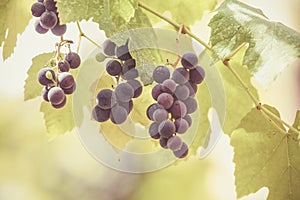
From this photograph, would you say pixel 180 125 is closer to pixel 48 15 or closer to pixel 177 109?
pixel 177 109

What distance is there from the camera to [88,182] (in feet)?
5.81

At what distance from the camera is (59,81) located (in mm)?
528

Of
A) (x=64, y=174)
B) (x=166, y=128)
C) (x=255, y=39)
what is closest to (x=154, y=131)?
(x=166, y=128)

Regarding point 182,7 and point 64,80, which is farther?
point 182,7

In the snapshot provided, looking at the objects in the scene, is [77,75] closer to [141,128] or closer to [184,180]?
A: [141,128]

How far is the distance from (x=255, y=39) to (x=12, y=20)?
0.96ft

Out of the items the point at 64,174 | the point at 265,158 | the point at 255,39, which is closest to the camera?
the point at 255,39

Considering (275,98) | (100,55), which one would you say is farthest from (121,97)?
(275,98)

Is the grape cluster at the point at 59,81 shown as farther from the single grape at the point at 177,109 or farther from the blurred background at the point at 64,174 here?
the blurred background at the point at 64,174

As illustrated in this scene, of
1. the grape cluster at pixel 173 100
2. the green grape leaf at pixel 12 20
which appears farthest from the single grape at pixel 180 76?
the green grape leaf at pixel 12 20

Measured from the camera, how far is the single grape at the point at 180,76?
514mm

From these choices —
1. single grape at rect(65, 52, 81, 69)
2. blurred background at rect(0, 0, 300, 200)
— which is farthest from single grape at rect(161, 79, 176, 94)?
blurred background at rect(0, 0, 300, 200)

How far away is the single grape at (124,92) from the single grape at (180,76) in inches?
1.8

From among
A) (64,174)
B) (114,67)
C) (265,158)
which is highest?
(64,174)
